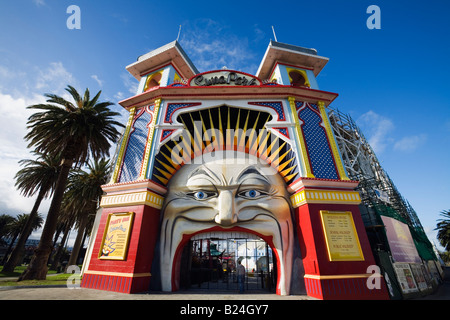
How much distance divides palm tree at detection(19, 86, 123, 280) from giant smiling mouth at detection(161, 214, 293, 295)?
7926mm

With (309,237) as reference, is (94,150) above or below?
above

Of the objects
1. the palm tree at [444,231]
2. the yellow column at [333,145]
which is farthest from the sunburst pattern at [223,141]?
the palm tree at [444,231]

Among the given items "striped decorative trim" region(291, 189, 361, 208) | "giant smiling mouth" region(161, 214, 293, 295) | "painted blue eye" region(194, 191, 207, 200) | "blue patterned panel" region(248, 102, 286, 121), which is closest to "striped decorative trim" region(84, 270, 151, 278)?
"giant smiling mouth" region(161, 214, 293, 295)

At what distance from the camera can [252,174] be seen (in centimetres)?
1003

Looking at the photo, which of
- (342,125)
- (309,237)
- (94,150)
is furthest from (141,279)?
(342,125)

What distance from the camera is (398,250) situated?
35.5 ft

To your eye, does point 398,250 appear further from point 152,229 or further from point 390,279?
point 152,229

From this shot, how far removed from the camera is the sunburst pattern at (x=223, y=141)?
10.4 m

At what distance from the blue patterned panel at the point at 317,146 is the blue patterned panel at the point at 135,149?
333 inches

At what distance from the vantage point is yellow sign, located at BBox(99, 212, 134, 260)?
8.46m

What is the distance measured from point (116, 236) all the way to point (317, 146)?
1035 cm

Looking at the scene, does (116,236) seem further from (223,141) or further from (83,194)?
(83,194)

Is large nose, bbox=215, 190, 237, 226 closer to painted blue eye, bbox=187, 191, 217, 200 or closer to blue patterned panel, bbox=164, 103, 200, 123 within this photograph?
painted blue eye, bbox=187, 191, 217, 200

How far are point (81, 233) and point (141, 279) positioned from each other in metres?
14.4
